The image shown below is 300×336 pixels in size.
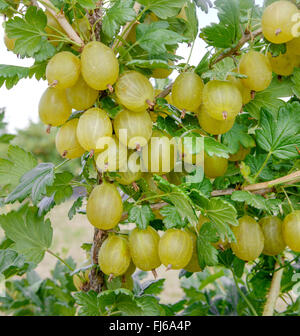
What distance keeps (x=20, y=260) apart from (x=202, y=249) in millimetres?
386

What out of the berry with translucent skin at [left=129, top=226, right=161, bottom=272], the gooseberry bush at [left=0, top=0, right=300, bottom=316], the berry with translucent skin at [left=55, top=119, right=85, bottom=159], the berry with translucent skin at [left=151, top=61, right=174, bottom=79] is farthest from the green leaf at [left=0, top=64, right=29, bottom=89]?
the berry with translucent skin at [left=129, top=226, right=161, bottom=272]

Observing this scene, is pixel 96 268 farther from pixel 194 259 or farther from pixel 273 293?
pixel 273 293

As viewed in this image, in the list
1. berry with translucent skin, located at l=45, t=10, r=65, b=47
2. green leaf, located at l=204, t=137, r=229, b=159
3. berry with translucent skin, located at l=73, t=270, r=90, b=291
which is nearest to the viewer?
green leaf, located at l=204, t=137, r=229, b=159

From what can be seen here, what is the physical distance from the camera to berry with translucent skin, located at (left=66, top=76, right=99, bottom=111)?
1.95ft

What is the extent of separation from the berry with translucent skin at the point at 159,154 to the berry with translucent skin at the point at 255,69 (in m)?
0.15

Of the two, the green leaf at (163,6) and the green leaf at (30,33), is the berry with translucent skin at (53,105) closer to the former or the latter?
the green leaf at (30,33)

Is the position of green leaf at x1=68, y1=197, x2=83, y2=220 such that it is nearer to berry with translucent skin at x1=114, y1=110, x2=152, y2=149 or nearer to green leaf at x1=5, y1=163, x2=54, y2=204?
green leaf at x1=5, y1=163, x2=54, y2=204

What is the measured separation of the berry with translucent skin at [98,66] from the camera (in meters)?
0.55

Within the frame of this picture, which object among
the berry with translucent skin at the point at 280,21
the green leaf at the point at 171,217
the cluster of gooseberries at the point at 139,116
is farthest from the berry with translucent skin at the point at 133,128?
the berry with translucent skin at the point at 280,21

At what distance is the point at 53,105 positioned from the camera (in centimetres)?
61

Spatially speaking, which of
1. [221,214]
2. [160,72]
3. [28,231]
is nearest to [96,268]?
[28,231]

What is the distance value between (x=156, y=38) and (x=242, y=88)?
164 millimetres
